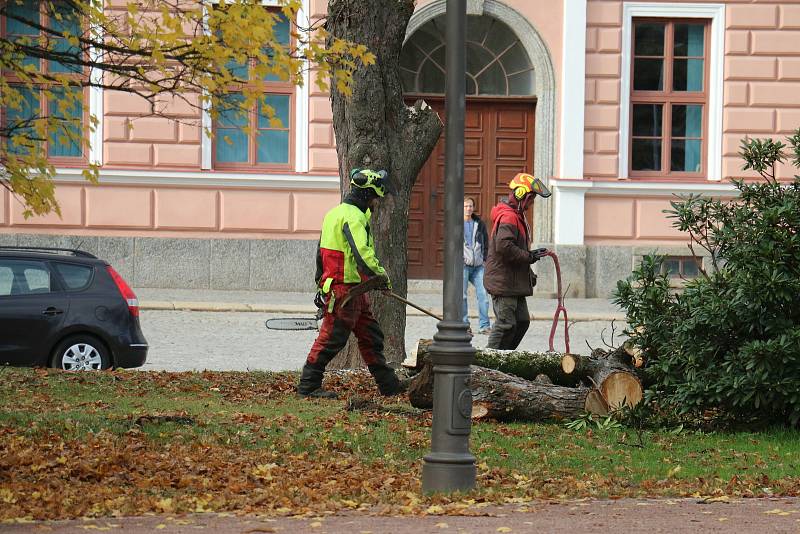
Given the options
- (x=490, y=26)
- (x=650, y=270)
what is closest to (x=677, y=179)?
(x=490, y=26)

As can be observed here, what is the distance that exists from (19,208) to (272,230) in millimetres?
3729

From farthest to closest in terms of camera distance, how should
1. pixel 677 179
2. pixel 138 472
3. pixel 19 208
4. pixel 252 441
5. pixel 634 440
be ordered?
pixel 677 179, pixel 19 208, pixel 634 440, pixel 252 441, pixel 138 472

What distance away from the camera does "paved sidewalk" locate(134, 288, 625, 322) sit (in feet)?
62.4

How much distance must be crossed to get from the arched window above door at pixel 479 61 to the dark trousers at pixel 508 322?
10090mm

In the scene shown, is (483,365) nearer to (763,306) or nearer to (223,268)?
(763,306)

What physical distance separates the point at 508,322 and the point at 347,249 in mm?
2572

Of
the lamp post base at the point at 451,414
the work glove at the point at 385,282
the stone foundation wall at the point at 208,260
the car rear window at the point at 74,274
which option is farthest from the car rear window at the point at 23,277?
the stone foundation wall at the point at 208,260

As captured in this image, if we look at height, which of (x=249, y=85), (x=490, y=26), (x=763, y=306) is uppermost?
(x=490, y=26)

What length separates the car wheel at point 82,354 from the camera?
12.9 meters

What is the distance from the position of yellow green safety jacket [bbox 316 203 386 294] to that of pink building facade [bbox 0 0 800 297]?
10.6 meters

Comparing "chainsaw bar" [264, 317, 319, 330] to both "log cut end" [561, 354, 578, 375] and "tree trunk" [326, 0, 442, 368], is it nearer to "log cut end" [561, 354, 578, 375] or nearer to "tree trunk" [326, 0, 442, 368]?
"tree trunk" [326, 0, 442, 368]

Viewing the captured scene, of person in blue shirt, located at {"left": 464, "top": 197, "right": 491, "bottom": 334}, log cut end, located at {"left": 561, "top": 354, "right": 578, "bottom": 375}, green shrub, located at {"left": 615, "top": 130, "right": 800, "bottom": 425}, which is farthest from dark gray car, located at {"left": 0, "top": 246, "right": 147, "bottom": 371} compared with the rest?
person in blue shirt, located at {"left": 464, "top": 197, "right": 491, "bottom": 334}

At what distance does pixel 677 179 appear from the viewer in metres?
22.3

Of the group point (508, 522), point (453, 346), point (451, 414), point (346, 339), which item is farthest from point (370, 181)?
point (508, 522)
